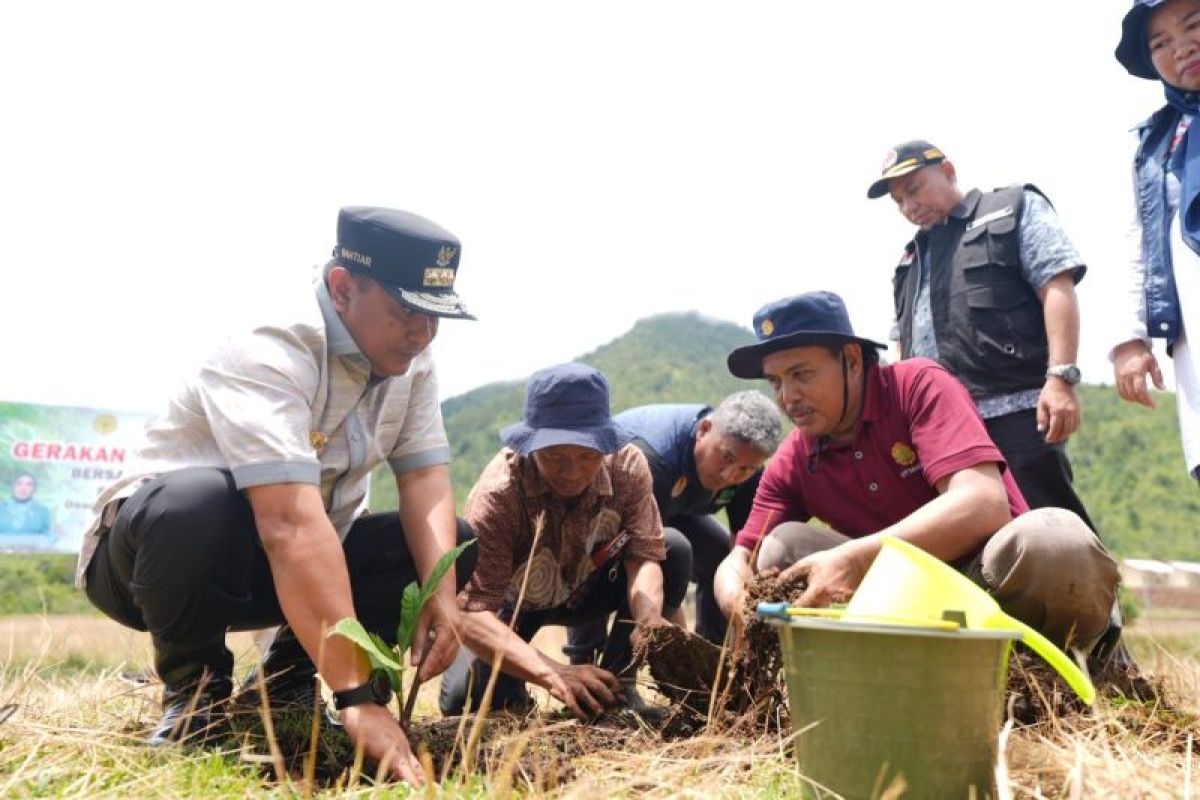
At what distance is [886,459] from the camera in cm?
256

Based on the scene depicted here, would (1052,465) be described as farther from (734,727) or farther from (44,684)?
→ (44,684)

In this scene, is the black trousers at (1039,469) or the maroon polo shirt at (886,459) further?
the black trousers at (1039,469)

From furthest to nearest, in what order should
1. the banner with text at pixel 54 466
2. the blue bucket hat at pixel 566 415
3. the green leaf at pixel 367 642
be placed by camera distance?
the banner with text at pixel 54 466, the blue bucket hat at pixel 566 415, the green leaf at pixel 367 642

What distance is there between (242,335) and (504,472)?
103 cm

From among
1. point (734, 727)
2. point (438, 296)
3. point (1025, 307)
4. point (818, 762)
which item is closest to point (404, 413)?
point (438, 296)

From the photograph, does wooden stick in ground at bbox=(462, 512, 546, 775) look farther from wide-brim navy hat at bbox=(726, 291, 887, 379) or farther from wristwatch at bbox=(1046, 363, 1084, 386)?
wristwatch at bbox=(1046, 363, 1084, 386)

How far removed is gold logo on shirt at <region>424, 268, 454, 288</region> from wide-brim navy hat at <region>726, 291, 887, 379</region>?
0.83m

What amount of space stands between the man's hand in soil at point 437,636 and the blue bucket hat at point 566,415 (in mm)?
644

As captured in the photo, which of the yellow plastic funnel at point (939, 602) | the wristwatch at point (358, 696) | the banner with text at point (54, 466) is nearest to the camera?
the yellow plastic funnel at point (939, 602)

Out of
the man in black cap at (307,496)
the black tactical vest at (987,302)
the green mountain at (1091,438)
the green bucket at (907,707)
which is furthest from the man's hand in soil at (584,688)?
the green mountain at (1091,438)

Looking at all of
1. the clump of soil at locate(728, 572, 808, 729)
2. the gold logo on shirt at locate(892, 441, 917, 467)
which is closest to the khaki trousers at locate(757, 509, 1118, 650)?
the gold logo on shirt at locate(892, 441, 917, 467)

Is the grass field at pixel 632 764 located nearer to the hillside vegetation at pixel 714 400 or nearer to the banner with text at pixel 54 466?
the hillside vegetation at pixel 714 400

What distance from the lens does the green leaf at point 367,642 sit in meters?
1.77

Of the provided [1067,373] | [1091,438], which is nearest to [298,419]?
[1067,373]
